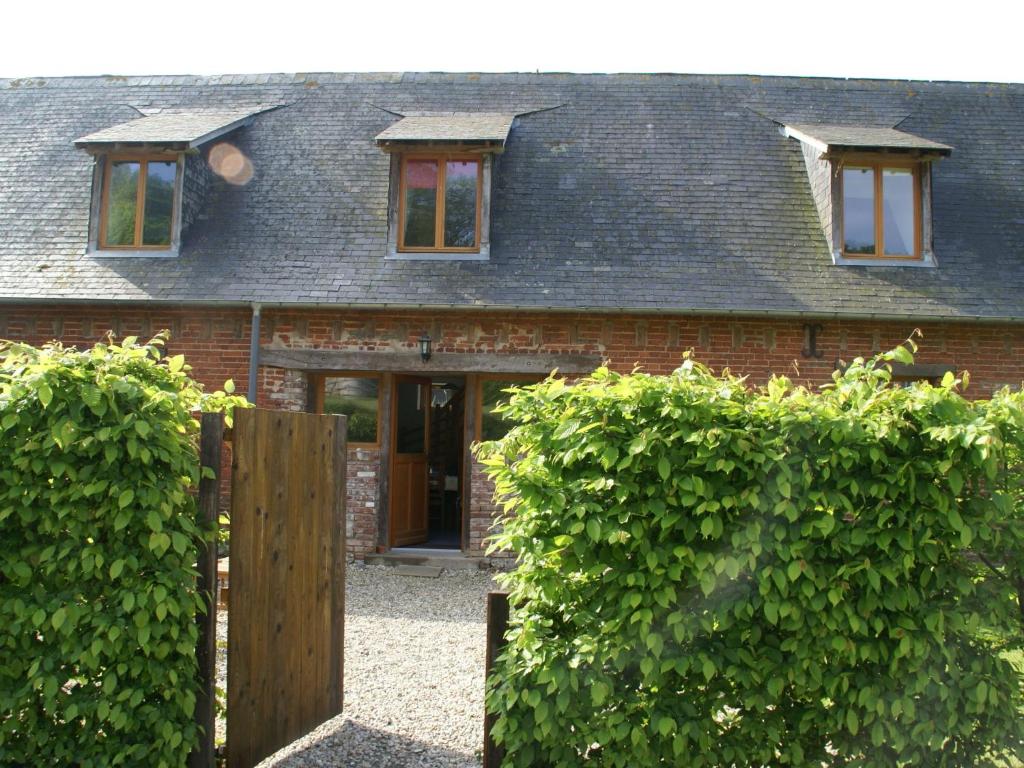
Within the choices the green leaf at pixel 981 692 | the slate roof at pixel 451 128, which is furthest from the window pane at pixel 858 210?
the green leaf at pixel 981 692

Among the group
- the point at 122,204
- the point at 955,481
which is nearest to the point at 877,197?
the point at 955,481

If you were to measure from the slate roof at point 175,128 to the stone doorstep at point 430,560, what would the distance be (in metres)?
5.47

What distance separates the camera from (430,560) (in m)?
9.84

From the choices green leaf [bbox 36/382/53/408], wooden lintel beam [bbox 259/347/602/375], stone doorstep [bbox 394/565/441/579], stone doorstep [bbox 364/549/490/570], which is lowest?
stone doorstep [bbox 394/565/441/579]

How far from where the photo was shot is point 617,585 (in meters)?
3.28

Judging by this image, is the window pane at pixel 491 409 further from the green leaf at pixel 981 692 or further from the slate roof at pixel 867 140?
the green leaf at pixel 981 692

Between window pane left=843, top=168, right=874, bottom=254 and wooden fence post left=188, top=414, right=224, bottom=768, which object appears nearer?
wooden fence post left=188, top=414, right=224, bottom=768

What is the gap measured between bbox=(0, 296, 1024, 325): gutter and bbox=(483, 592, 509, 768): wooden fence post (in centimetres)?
579

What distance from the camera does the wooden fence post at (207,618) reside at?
3717 mm

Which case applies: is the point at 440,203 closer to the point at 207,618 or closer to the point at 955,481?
the point at 207,618

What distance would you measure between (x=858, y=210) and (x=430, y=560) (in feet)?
21.8

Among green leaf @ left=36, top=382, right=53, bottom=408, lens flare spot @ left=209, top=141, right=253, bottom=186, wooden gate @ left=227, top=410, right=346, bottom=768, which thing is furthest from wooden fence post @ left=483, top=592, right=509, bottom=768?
lens flare spot @ left=209, top=141, right=253, bottom=186

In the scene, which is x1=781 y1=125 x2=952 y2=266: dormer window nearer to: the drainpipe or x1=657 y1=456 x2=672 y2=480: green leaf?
the drainpipe

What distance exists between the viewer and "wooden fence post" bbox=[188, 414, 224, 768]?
3.72 m
